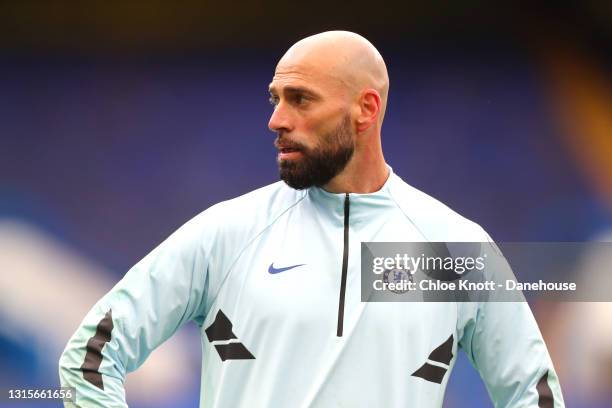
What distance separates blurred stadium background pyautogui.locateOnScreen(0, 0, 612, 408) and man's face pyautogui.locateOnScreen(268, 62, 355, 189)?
1.89 meters

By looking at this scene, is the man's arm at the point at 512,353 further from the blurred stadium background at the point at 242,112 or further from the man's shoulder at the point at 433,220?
the blurred stadium background at the point at 242,112

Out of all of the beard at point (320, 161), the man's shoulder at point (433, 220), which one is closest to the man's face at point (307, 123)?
the beard at point (320, 161)

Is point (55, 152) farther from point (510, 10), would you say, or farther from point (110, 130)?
point (510, 10)

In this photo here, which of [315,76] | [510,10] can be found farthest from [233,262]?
[510,10]

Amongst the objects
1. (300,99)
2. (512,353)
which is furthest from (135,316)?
(512,353)

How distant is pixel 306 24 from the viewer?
5078 millimetres

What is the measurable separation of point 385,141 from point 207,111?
0.71 m

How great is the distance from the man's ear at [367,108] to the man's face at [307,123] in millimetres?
51

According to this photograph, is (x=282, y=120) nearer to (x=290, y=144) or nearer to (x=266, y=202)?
(x=290, y=144)

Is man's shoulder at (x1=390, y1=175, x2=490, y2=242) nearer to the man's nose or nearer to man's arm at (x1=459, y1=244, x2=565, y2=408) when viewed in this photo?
man's arm at (x1=459, y1=244, x2=565, y2=408)

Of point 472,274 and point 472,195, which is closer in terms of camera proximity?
point 472,274

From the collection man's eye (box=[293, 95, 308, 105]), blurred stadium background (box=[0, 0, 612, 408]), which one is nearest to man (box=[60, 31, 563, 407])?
man's eye (box=[293, 95, 308, 105])

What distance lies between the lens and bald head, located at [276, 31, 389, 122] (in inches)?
123

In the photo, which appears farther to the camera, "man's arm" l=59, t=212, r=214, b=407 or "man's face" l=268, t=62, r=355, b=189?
"man's face" l=268, t=62, r=355, b=189
